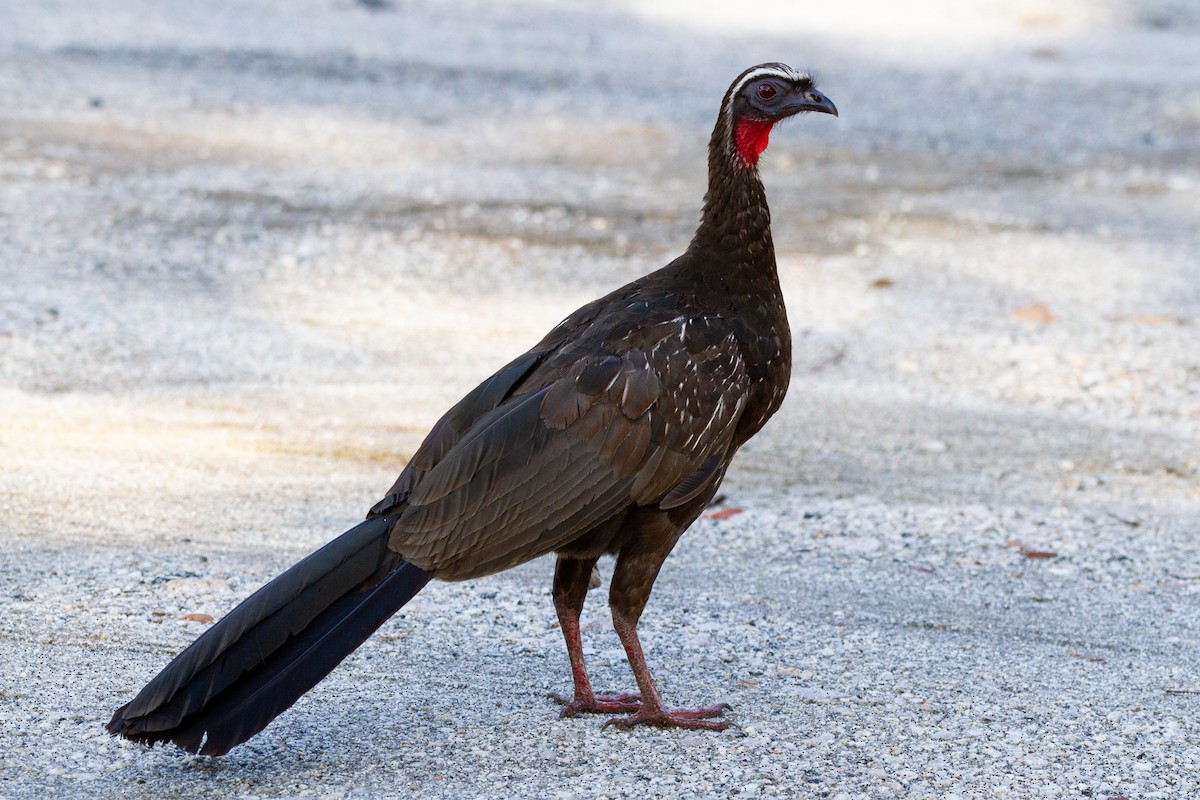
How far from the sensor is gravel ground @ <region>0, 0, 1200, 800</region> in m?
4.66

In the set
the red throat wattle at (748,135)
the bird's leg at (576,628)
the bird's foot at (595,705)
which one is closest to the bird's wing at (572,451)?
the bird's leg at (576,628)

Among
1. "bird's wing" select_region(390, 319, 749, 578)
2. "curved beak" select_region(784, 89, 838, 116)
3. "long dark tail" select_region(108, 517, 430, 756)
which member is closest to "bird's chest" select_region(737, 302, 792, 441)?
"bird's wing" select_region(390, 319, 749, 578)

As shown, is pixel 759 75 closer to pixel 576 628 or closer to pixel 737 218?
pixel 737 218

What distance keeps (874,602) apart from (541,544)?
1892 mm

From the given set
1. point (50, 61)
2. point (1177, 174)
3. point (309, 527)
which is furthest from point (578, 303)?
point (50, 61)

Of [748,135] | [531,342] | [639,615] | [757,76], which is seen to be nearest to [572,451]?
[639,615]

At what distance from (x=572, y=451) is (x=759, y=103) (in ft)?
4.87

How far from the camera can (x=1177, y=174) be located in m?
15.2

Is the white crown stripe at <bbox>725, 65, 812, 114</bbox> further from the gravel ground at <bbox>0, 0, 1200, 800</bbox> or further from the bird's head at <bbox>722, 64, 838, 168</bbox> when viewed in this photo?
the gravel ground at <bbox>0, 0, 1200, 800</bbox>

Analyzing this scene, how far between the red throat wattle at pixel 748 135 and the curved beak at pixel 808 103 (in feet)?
0.31

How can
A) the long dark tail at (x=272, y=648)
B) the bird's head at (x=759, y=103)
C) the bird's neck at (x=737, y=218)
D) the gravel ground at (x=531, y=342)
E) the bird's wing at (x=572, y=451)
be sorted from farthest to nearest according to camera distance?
the bird's head at (x=759, y=103), the bird's neck at (x=737, y=218), the gravel ground at (x=531, y=342), the bird's wing at (x=572, y=451), the long dark tail at (x=272, y=648)

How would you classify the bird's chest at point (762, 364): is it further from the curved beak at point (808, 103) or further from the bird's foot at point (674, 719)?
the bird's foot at point (674, 719)

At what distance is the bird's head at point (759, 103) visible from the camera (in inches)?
206

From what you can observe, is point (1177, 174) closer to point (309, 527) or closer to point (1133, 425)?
point (1133, 425)
